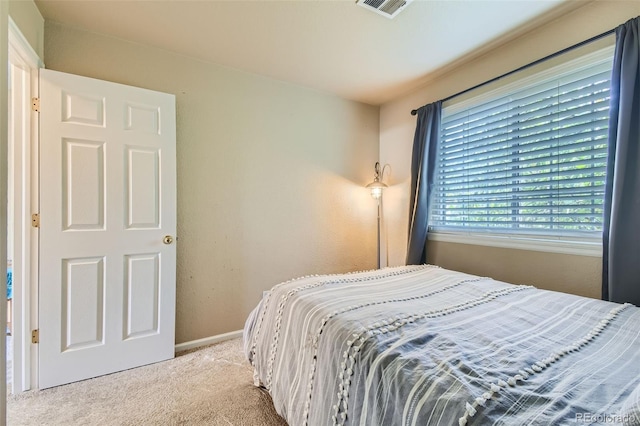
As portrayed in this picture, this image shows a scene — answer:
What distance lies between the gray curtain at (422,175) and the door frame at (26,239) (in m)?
2.91

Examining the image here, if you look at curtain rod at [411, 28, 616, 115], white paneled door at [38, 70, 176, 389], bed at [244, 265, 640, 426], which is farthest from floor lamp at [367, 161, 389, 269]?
white paneled door at [38, 70, 176, 389]

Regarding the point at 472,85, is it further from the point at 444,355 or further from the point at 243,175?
the point at 444,355

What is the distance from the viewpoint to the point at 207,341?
2436mm

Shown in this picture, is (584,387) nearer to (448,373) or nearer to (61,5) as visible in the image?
(448,373)

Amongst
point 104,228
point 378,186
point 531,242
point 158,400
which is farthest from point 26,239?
point 531,242

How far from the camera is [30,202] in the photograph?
179cm

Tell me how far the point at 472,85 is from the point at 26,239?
11.5 feet

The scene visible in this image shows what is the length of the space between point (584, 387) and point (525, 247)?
151 cm

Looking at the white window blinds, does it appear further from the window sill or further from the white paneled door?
the white paneled door

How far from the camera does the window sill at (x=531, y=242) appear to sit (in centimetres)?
172

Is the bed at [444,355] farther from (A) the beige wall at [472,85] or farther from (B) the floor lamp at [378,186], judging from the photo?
(B) the floor lamp at [378,186]

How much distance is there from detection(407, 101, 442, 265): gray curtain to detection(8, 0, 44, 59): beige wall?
2.93m

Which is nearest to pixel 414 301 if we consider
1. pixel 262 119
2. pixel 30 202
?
pixel 262 119

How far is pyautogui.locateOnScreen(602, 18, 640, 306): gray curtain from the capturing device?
1.48m
